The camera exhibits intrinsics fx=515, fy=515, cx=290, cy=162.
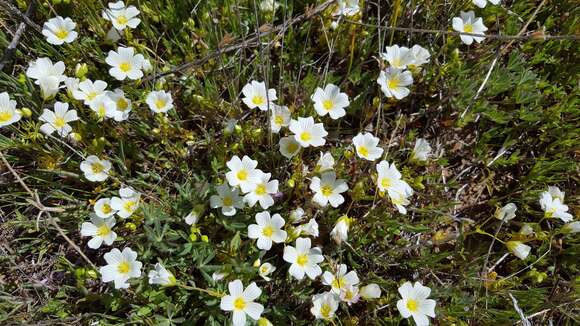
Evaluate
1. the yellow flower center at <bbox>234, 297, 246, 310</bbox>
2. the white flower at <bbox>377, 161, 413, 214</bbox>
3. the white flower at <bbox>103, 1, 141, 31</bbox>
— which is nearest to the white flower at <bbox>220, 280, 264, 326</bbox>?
the yellow flower center at <bbox>234, 297, 246, 310</bbox>

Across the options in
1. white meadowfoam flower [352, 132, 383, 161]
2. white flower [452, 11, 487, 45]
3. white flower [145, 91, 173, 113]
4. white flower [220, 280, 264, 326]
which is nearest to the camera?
white flower [220, 280, 264, 326]

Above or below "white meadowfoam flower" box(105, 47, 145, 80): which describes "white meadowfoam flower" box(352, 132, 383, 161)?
below

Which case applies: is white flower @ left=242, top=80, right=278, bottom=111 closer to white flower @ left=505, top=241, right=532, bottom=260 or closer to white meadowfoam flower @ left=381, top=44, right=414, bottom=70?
white meadowfoam flower @ left=381, top=44, right=414, bottom=70

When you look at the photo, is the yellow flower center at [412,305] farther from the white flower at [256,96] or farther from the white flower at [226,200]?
the white flower at [256,96]

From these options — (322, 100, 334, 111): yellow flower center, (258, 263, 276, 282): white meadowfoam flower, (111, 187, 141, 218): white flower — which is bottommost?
(258, 263, 276, 282): white meadowfoam flower

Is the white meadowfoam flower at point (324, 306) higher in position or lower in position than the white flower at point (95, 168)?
lower

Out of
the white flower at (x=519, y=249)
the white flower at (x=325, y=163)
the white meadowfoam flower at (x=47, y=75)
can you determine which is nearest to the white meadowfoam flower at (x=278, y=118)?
the white flower at (x=325, y=163)

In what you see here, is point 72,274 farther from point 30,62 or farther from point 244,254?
point 30,62

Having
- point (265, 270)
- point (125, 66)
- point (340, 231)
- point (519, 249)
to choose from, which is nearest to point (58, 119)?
point (125, 66)
